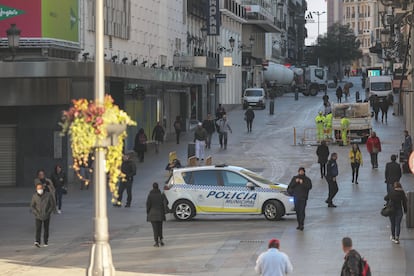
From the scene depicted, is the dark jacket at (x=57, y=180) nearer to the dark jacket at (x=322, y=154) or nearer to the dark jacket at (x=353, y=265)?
the dark jacket at (x=322, y=154)

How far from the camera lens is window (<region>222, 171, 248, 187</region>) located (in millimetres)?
26719

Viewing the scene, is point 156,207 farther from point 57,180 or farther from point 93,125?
point 93,125

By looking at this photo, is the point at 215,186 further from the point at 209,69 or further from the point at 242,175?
the point at 209,69

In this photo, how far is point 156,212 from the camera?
22.4 meters

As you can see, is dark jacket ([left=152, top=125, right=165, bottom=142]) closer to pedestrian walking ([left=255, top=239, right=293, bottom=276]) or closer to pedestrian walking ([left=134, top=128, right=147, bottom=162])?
pedestrian walking ([left=134, top=128, right=147, bottom=162])

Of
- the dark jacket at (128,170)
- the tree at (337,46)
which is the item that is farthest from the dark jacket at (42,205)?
the tree at (337,46)

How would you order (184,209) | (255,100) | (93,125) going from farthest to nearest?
(255,100) < (184,209) < (93,125)

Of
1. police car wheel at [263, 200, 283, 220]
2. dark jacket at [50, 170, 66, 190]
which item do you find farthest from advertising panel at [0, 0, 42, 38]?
police car wheel at [263, 200, 283, 220]

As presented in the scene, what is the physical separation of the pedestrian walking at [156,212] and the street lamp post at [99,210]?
8204 mm

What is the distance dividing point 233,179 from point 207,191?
30.5 inches

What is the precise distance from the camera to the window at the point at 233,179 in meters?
26.7

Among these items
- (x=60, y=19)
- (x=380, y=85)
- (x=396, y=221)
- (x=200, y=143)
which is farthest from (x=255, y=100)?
(x=396, y=221)

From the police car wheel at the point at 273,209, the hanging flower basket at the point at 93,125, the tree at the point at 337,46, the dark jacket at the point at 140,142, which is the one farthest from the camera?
the tree at the point at 337,46

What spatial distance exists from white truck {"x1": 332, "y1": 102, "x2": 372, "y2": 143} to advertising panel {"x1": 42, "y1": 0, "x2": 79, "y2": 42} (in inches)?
586
